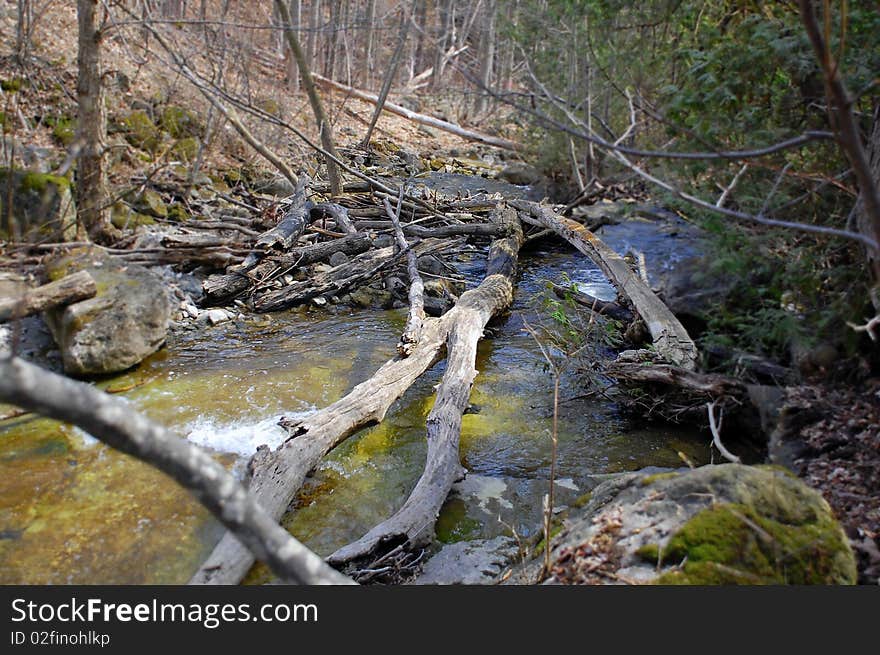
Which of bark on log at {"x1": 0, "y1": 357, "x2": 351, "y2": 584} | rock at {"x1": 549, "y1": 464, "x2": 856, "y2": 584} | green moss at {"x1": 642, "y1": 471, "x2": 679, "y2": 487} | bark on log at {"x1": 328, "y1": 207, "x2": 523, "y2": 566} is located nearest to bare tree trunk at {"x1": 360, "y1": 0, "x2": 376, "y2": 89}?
bark on log at {"x1": 328, "y1": 207, "x2": 523, "y2": 566}

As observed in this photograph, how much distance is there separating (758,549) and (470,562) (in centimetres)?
176

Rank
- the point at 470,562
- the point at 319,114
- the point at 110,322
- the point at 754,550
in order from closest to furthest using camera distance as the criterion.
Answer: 1. the point at 754,550
2. the point at 470,562
3. the point at 110,322
4. the point at 319,114

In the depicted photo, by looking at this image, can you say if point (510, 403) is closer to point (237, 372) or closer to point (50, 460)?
point (237, 372)

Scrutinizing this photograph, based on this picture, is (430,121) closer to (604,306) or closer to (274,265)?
(274,265)

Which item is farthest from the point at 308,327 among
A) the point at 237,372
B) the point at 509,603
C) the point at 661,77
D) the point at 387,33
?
the point at 387,33

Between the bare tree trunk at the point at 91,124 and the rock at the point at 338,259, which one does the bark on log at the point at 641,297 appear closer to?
the rock at the point at 338,259

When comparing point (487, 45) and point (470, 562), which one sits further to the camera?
point (487, 45)

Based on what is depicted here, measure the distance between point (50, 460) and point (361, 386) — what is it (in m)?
2.42

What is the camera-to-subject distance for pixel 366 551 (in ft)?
12.1

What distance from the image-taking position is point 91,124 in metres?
7.92

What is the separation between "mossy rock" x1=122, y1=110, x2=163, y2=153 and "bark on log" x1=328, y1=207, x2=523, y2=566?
743 centimetres

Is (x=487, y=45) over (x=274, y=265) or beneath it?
over

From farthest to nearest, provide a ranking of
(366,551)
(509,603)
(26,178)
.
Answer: (26,178) < (366,551) < (509,603)

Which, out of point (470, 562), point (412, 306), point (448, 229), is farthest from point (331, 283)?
point (470, 562)
